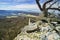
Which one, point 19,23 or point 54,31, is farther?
point 19,23

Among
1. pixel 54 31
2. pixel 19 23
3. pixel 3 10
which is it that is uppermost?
pixel 3 10

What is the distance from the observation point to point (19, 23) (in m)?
3.53

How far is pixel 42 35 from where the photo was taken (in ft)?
10.4

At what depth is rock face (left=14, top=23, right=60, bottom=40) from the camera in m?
3.14

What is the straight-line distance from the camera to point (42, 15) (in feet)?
12.0

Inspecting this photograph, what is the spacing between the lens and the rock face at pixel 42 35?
10.3ft

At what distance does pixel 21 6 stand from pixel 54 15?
804mm

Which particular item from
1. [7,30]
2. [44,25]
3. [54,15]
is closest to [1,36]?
[7,30]

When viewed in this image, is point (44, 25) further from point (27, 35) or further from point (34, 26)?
point (27, 35)

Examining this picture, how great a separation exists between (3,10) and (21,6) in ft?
1.39

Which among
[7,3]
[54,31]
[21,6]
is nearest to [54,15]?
[54,31]

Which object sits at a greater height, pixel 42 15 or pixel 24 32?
pixel 42 15

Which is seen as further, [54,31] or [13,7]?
[13,7]

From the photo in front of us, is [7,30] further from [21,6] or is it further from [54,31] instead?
[54,31]
